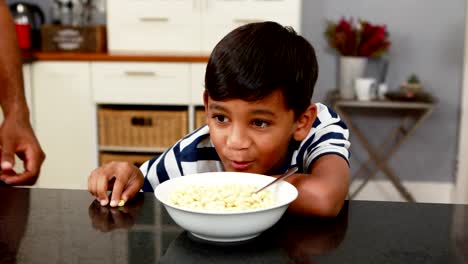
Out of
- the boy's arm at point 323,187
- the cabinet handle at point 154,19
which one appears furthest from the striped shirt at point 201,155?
the cabinet handle at point 154,19

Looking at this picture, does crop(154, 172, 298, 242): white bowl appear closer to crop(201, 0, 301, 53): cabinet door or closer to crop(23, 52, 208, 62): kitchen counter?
crop(23, 52, 208, 62): kitchen counter

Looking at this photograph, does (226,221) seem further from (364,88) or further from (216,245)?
(364,88)

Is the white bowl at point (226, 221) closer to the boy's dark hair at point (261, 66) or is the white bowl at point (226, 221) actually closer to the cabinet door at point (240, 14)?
the boy's dark hair at point (261, 66)

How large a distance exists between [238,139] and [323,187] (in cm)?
16

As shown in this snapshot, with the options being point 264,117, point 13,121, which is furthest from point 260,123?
point 13,121

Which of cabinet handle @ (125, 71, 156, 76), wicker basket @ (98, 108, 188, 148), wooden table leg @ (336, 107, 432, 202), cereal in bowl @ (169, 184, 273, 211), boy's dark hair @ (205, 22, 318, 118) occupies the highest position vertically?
boy's dark hair @ (205, 22, 318, 118)

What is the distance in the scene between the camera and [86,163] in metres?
3.45

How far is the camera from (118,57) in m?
3.24

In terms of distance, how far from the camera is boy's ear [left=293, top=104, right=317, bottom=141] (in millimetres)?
1173

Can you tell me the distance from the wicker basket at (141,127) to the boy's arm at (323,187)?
2.18 m

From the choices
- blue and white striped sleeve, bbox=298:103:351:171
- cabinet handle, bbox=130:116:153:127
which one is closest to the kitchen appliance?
cabinet handle, bbox=130:116:153:127

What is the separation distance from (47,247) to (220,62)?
460mm

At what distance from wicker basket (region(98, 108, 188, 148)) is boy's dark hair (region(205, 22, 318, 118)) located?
214 cm

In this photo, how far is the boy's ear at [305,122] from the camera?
1.17 meters
